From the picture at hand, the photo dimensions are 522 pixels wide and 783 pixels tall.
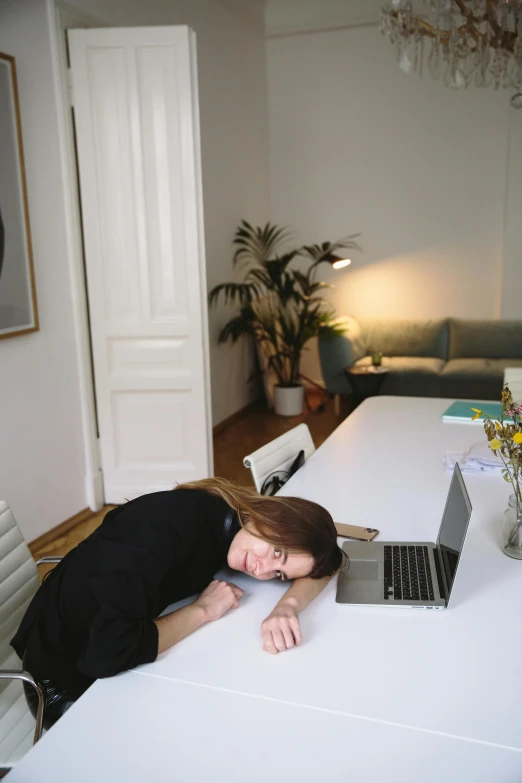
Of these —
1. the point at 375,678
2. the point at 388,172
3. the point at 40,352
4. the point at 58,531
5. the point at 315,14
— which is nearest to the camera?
the point at 375,678

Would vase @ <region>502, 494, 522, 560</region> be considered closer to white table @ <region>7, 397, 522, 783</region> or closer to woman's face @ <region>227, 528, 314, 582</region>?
white table @ <region>7, 397, 522, 783</region>

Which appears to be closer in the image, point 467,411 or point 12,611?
point 12,611

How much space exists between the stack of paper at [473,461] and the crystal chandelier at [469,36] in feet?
5.47

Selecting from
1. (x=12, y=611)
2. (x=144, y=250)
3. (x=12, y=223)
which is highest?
(x=12, y=223)

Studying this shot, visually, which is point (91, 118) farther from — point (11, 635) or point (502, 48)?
point (11, 635)

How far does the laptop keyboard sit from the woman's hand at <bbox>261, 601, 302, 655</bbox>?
0.27 metres

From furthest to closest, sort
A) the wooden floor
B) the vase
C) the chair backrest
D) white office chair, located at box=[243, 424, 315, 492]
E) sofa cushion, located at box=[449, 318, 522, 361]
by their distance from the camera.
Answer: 1. sofa cushion, located at box=[449, 318, 522, 361]
2. the wooden floor
3. white office chair, located at box=[243, 424, 315, 492]
4. the vase
5. the chair backrest

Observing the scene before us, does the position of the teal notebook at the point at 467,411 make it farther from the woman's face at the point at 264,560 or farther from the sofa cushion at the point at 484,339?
the sofa cushion at the point at 484,339

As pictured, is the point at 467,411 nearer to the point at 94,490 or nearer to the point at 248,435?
the point at 94,490

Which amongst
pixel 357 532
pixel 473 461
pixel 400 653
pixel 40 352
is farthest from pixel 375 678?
pixel 40 352

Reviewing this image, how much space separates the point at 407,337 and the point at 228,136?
2.37 meters

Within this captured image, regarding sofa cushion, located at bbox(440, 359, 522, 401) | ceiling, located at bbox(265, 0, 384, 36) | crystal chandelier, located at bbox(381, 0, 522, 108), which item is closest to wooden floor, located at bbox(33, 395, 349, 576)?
sofa cushion, located at bbox(440, 359, 522, 401)

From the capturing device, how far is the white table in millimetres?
1124

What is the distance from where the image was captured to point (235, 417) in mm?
6035
